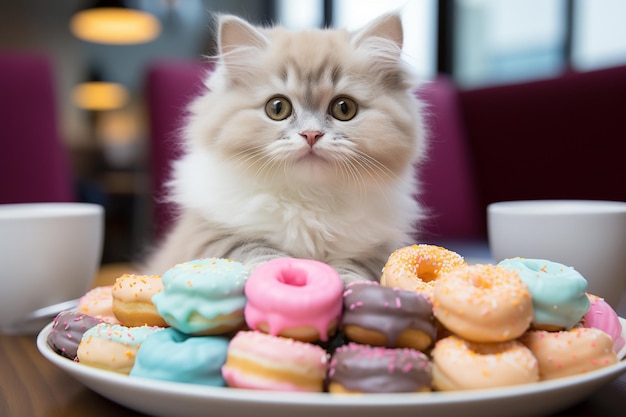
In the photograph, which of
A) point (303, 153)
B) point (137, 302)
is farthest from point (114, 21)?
point (137, 302)

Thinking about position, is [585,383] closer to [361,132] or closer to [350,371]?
[350,371]

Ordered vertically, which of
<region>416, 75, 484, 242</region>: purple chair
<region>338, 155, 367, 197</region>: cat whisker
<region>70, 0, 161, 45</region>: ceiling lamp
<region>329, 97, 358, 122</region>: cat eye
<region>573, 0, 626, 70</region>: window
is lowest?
<region>416, 75, 484, 242</region>: purple chair

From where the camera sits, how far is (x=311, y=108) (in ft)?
3.29

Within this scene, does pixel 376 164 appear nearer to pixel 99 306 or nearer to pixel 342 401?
pixel 99 306

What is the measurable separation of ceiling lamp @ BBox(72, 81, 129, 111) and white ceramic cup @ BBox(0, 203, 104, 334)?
6008 millimetres

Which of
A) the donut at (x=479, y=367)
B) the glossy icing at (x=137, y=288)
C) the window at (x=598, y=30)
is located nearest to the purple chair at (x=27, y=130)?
the glossy icing at (x=137, y=288)

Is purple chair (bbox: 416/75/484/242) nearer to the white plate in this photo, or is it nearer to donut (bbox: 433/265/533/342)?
donut (bbox: 433/265/533/342)

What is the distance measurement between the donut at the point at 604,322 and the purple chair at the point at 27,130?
6.41ft

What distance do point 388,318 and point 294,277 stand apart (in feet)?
0.41

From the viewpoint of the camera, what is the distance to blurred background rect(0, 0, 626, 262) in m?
3.51

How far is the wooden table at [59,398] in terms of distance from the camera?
0.55 metres

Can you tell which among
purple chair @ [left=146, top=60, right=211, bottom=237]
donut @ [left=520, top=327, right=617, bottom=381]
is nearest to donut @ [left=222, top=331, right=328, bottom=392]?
donut @ [left=520, top=327, right=617, bottom=381]

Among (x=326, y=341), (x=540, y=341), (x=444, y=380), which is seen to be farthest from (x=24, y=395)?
(x=540, y=341)

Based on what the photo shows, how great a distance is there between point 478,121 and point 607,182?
0.69 m
